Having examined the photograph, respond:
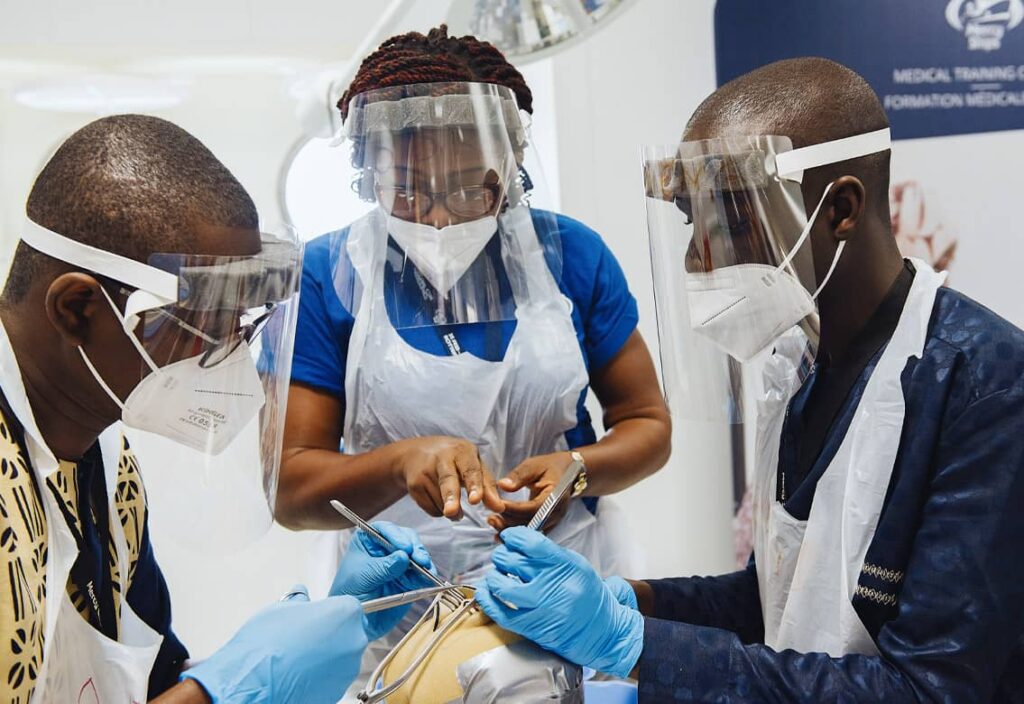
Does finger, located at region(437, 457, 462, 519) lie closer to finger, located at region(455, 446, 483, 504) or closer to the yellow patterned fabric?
finger, located at region(455, 446, 483, 504)

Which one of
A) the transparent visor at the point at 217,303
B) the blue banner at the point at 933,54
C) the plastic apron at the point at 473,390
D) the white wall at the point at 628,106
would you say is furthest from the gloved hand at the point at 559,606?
the blue banner at the point at 933,54

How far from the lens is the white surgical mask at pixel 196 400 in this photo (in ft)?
3.58

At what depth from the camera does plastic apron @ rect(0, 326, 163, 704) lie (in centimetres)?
103

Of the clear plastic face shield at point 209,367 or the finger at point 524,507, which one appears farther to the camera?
the finger at point 524,507

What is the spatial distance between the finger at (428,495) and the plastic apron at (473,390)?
0.65 ft

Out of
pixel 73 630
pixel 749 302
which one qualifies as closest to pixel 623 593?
pixel 749 302

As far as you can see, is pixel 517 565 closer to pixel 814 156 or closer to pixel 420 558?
pixel 420 558

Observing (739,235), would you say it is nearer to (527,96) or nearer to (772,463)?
(772,463)

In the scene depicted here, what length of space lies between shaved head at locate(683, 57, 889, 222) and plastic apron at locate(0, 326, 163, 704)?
2.61 feet

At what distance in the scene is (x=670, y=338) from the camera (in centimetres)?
124

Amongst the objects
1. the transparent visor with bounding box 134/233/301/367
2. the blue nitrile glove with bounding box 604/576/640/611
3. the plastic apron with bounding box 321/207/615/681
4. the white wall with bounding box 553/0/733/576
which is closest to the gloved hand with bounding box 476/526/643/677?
the blue nitrile glove with bounding box 604/576/640/611

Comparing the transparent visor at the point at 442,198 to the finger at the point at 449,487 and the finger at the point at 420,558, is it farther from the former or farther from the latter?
the finger at the point at 420,558

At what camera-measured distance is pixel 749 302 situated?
117 centimetres

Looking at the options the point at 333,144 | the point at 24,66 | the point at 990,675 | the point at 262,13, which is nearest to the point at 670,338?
the point at 990,675
